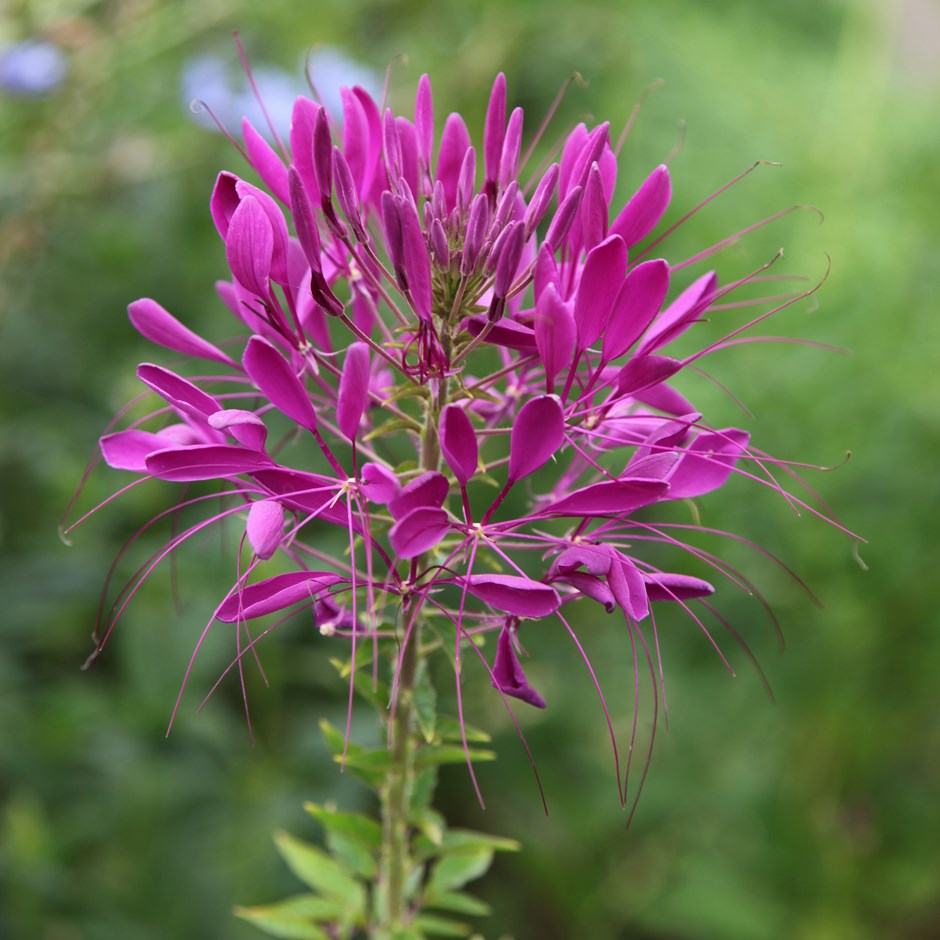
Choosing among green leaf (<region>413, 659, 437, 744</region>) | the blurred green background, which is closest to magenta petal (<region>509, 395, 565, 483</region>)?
green leaf (<region>413, 659, 437, 744</region>)

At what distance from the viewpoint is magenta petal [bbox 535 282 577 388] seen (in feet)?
2.37

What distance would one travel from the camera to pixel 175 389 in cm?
77

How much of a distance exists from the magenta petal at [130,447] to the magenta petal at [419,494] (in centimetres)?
23

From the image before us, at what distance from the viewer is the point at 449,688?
216 centimetres

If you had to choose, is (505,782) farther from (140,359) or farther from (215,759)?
(140,359)

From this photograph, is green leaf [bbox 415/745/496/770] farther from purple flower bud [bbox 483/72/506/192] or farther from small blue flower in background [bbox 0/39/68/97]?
small blue flower in background [bbox 0/39/68/97]

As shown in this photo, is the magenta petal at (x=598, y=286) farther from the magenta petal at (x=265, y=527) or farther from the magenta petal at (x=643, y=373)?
the magenta petal at (x=265, y=527)

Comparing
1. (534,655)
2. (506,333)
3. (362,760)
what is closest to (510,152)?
(506,333)

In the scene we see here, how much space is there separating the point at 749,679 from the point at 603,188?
1481 mm

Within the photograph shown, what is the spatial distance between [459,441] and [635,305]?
0.56 feet

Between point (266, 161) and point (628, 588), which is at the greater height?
point (266, 161)

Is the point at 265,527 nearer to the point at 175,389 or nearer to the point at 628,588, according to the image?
the point at 175,389

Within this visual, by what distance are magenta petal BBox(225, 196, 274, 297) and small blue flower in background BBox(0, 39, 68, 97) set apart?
5.31 feet

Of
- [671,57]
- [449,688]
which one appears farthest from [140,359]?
[671,57]
